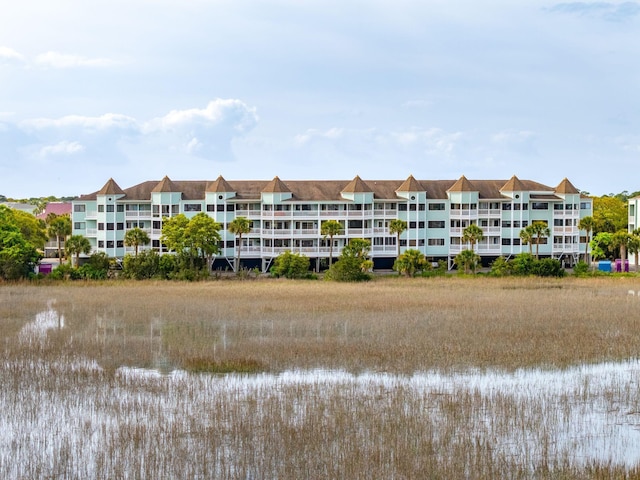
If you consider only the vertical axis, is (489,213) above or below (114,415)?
above

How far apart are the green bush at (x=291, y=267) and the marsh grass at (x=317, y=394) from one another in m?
21.6

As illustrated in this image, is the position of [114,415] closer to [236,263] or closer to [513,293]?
[513,293]

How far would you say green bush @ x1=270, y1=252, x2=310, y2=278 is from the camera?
2435 inches

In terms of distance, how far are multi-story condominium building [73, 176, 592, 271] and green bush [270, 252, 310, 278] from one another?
25.2ft

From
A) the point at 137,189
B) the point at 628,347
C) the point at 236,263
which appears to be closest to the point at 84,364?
the point at 628,347

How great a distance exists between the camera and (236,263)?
229 ft

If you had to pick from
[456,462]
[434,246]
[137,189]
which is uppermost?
[137,189]

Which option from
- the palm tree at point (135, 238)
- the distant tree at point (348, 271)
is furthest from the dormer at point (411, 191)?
the palm tree at point (135, 238)

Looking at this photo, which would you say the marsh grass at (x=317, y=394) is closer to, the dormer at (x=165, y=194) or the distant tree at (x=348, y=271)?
the distant tree at (x=348, y=271)

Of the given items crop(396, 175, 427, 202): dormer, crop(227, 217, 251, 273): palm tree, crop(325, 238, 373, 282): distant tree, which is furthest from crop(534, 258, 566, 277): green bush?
crop(227, 217, 251, 273): palm tree

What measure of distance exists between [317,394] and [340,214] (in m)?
50.5

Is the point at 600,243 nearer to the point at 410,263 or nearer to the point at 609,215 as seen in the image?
the point at 609,215

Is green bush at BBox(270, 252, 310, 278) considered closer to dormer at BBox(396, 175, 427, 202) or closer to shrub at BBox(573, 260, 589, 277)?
dormer at BBox(396, 175, 427, 202)

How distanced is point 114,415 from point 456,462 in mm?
8321
